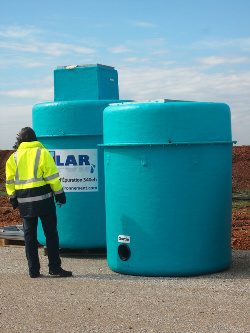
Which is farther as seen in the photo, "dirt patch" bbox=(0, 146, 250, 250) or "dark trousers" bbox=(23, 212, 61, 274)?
"dirt patch" bbox=(0, 146, 250, 250)

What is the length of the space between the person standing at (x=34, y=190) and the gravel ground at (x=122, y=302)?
287 mm

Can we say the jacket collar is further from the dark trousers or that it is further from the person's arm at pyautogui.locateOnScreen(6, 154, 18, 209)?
Result: the dark trousers

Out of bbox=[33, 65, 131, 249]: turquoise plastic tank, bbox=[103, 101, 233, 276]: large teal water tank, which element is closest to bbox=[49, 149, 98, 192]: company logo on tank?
bbox=[33, 65, 131, 249]: turquoise plastic tank

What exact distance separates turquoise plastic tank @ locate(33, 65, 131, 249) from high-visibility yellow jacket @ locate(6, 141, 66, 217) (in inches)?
39.7

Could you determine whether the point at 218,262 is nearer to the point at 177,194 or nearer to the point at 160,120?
the point at 177,194

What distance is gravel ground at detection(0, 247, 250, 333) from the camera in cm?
482

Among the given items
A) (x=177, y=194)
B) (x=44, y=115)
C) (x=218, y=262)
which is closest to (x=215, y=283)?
(x=218, y=262)

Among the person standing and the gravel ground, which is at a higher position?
the person standing

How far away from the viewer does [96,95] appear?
27.1 feet

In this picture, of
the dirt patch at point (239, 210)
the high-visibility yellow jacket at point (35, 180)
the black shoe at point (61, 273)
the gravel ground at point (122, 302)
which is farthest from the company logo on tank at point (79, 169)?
the dirt patch at point (239, 210)

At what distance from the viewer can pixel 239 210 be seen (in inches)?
564

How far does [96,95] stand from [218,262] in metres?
2.97

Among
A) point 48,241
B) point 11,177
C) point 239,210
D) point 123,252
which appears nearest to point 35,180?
point 11,177

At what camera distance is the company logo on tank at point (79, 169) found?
7.69 metres
